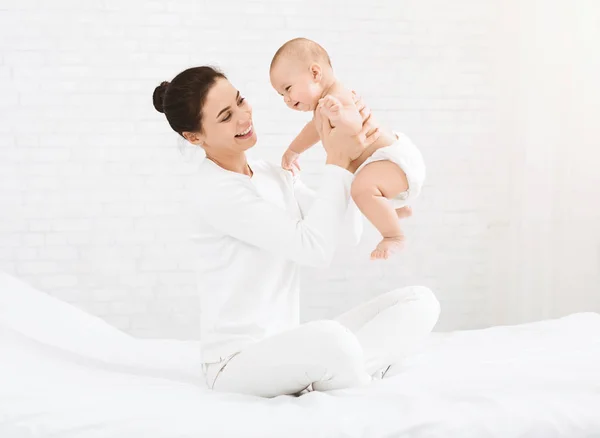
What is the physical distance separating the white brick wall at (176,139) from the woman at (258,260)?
5.43 ft

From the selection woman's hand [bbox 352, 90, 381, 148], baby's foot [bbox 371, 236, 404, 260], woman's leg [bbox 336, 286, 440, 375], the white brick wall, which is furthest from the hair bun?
the white brick wall

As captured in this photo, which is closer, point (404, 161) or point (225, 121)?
point (225, 121)

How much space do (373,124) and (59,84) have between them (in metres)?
1.97

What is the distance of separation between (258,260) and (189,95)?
1.47 feet

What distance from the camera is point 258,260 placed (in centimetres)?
203

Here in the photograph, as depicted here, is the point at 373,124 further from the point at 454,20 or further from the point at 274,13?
the point at 454,20

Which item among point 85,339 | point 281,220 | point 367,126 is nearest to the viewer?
point 281,220

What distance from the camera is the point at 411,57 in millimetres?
3939

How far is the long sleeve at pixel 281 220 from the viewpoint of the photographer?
194 centimetres

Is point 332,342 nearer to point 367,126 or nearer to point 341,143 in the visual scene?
point 341,143

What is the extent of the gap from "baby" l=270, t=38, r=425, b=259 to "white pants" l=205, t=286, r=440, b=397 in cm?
20

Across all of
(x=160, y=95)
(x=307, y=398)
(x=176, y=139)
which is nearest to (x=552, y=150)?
(x=176, y=139)

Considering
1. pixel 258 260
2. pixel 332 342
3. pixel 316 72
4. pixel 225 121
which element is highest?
pixel 316 72

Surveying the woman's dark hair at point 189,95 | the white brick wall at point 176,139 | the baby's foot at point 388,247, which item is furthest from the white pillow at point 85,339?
the white brick wall at point 176,139
